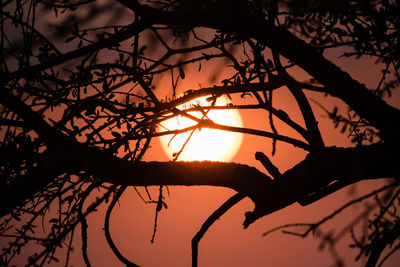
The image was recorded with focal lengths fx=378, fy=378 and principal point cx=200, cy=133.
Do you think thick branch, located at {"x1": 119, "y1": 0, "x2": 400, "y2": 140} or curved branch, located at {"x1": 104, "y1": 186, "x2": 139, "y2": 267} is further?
curved branch, located at {"x1": 104, "y1": 186, "x2": 139, "y2": 267}

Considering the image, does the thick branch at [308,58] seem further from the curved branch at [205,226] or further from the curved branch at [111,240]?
the curved branch at [111,240]

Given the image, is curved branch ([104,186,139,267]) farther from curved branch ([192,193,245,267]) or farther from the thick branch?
the thick branch

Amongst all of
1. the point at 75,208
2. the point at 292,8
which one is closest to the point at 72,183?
the point at 75,208

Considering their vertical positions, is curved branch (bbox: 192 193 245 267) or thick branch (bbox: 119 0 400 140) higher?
thick branch (bbox: 119 0 400 140)

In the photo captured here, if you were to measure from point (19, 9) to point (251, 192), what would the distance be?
7.67 feet

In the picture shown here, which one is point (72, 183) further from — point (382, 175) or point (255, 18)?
point (382, 175)

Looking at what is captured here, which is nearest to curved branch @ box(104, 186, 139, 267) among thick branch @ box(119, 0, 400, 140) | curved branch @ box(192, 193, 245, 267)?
curved branch @ box(192, 193, 245, 267)

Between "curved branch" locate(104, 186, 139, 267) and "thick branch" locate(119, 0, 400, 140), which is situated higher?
"thick branch" locate(119, 0, 400, 140)

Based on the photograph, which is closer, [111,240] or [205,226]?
[205,226]

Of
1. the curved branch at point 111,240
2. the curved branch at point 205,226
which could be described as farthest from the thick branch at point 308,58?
the curved branch at point 111,240

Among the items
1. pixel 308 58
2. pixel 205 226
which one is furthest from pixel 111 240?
pixel 308 58

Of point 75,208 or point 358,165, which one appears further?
point 75,208

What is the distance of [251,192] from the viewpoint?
9.87 ft

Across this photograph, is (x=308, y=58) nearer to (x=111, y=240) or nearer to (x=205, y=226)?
(x=205, y=226)
